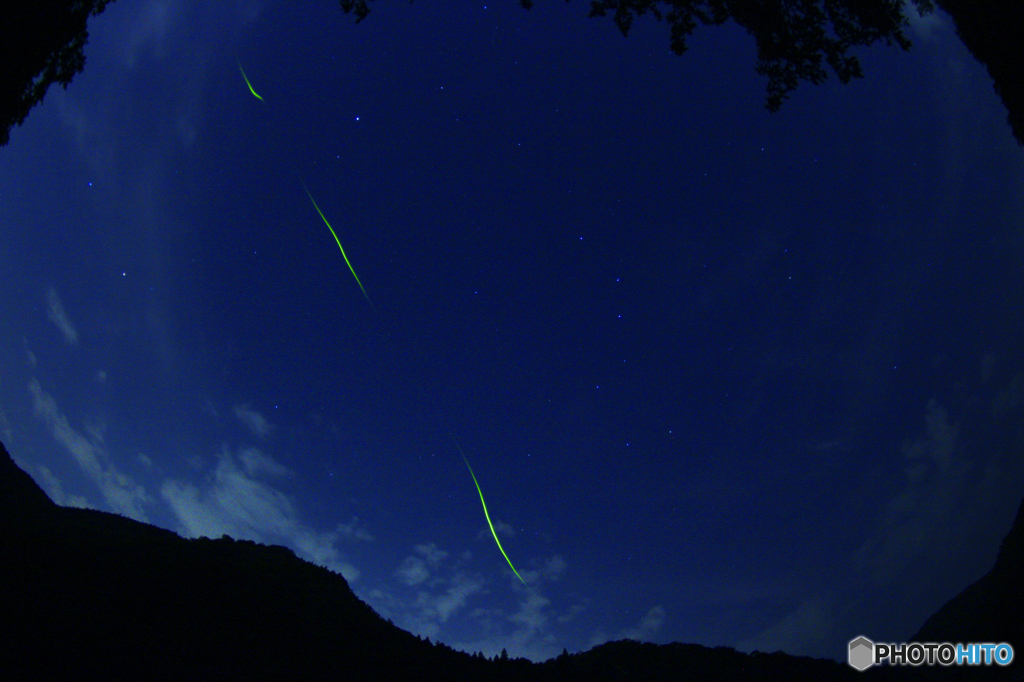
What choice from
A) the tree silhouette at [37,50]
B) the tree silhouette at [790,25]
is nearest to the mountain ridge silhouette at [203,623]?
the tree silhouette at [37,50]

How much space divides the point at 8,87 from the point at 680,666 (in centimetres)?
1844

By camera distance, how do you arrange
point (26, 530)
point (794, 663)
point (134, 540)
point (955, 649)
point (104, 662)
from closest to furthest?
point (104, 662) → point (26, 530) → point (134, 540) → point (794, 663) → point (955, 649)

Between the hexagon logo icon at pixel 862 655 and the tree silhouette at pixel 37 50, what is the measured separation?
815 inches

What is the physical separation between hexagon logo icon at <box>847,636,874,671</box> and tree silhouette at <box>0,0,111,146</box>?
68.0 ft

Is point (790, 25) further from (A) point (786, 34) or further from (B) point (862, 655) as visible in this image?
(B) point (862, 655)

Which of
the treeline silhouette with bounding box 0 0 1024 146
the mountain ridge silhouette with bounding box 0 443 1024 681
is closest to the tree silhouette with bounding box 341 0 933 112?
the treeline silhouette with bounding box 0 0 1024 146

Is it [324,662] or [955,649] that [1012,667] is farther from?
[324,662]

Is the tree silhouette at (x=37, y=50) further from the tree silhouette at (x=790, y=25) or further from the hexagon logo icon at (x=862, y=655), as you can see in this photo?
the hexagon logo icon at (x=862, y=655)

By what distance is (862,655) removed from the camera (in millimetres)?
9242

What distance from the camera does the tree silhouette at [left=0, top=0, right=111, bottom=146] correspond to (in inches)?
287

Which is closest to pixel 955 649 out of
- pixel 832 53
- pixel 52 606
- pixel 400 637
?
pixel 400 637

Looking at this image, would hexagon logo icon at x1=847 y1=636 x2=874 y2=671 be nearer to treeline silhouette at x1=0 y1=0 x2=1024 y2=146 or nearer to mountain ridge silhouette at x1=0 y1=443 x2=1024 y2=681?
mountain ridge silhouette at x1=0 y1=443 x2=1024 y2=681

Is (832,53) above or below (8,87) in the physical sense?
above

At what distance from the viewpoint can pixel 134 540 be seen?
27.3 ft
